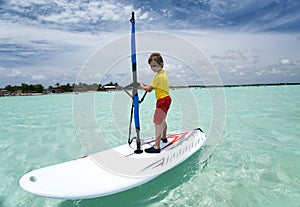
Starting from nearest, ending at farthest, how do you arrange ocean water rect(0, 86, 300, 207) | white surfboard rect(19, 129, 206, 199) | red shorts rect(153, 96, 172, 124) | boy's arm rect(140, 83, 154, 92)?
white surfboard rect(19, 129, 206, 199)
ocean water rect(0, 86, 300, 207)
boy's arm rect(140, 83, 154, 92)
red shorts rect(153, 96, 172, 124)

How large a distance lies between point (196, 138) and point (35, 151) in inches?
182

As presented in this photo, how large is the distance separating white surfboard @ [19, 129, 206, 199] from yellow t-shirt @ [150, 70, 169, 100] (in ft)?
4.16

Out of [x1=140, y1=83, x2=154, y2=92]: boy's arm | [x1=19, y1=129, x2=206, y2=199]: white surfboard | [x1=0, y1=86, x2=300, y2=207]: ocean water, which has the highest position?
[x1=140, y1=83, x2=154, y2=92]: boy's arm

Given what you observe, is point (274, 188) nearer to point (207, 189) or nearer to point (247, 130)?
point (207, 189)

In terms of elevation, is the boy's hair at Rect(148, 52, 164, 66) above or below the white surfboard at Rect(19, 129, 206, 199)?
above

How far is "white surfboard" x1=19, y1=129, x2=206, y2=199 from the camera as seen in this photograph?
2646 mm

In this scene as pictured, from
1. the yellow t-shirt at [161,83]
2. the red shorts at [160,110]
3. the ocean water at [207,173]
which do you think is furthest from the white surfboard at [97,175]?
the yellow t-shirt at [161,83]

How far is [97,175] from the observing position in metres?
3.11

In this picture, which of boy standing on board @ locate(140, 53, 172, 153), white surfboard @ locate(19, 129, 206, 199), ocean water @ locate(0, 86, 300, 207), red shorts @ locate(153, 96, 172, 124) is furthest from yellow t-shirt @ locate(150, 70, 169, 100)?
ocean water @ locate(0, 86, 300, 207)

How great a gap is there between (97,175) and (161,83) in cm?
202

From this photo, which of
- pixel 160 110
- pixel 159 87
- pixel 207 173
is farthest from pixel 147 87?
pixel 207 173

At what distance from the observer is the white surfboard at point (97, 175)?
2646 mm

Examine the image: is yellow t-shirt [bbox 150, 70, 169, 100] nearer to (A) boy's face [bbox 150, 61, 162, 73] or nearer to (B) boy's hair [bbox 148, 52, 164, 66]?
(A) boy's face [bbox 150, 61, 162, 73]

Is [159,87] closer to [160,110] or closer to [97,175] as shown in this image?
[160,110]
